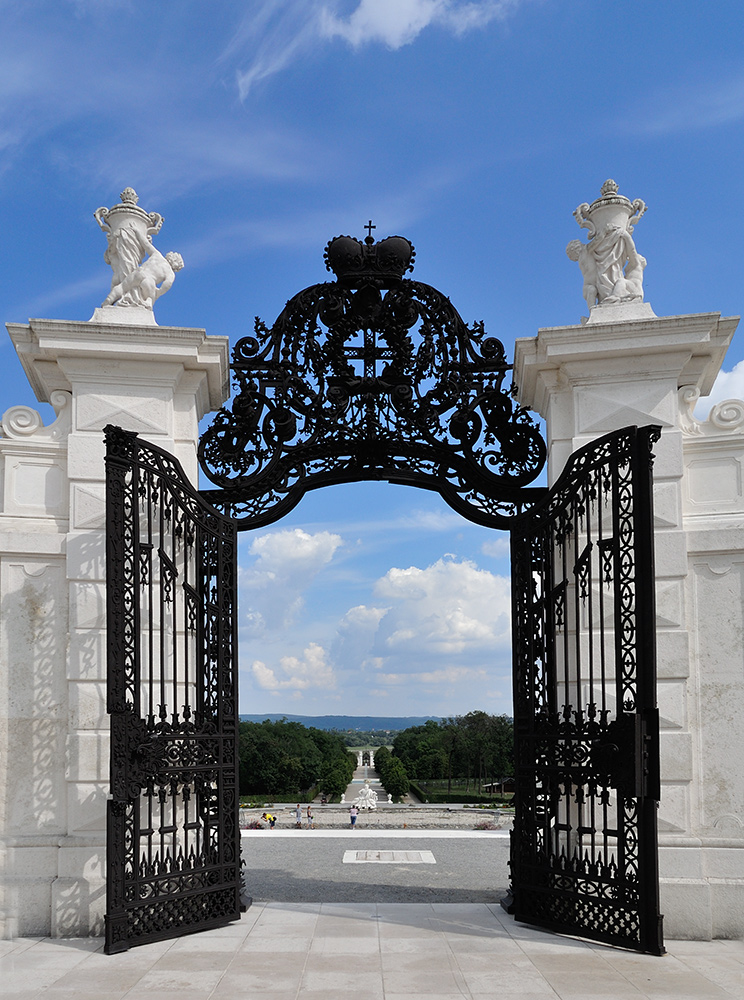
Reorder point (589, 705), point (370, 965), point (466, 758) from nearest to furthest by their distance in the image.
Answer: point (370, 965) < point (589, 705) < point (466, 758)

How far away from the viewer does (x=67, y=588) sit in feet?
22.1

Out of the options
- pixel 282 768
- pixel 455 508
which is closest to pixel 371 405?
pixel 455 508

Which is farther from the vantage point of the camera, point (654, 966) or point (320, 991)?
point (654, 966)

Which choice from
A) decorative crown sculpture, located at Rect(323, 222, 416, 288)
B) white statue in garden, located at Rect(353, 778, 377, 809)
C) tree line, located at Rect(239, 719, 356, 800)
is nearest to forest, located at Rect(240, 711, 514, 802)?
tree line, located at Rect(239, 719, 356, 800)

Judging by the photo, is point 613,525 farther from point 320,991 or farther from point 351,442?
point 320,991

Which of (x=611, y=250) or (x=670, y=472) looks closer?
(x=670, y=472)

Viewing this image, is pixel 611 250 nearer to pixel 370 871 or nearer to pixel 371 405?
pixel 371 405

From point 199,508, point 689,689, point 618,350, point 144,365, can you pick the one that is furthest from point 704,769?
point 144,365

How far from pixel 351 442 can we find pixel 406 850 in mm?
6455

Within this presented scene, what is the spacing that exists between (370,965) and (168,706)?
247 cm

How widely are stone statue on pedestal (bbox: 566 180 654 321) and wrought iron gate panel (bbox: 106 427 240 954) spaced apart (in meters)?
3.39

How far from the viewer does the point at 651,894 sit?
5.74 metres

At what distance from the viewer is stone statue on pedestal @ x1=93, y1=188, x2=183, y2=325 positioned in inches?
279

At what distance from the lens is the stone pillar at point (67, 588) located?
639cm
